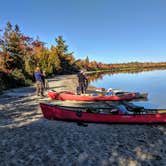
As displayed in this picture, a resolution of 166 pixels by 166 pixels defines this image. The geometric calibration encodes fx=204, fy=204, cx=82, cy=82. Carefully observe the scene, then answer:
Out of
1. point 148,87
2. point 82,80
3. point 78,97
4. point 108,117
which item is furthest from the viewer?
point 148,87

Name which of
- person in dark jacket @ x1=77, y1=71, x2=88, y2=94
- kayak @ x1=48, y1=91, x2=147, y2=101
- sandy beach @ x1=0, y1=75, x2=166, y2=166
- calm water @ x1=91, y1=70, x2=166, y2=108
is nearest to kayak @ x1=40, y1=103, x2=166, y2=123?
sandy beach @ x1=0, y1=75, x2=166, y2=166

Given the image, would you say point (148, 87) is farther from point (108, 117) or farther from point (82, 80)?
point (108, 117)

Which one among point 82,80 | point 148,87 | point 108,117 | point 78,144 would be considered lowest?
point 148,87

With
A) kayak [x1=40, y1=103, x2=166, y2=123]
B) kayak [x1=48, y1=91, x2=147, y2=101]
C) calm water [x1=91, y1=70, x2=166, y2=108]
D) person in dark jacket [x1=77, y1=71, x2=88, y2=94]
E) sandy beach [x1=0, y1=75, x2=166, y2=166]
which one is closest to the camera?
sandy beach [x1=0, y1=75, x2=166, y2=166]

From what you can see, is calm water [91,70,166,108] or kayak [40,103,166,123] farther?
calm water [91,70,166,108]

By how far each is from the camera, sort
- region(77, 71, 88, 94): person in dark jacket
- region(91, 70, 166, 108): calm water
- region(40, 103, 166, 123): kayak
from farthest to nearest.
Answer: region(91, 70, 166, 108): calm water
region(77, 71, 88, 94): person in dark jacket
region(40, 103, 166, 123): kayak

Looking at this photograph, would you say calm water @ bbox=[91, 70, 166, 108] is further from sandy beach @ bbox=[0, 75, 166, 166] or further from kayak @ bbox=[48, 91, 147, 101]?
sandy beach @ bbox=[0, 75, 166, 166]

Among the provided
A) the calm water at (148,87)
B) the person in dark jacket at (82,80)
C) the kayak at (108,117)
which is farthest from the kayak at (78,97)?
the kayak at (108,117)

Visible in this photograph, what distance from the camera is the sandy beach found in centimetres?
576

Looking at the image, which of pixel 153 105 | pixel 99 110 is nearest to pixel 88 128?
pixel 99 110

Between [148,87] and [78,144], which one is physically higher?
[78,144]

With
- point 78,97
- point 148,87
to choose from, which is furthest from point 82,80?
point 148,87

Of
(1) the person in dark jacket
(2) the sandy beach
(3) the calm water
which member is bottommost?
(3) the calm water

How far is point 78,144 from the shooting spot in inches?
272
